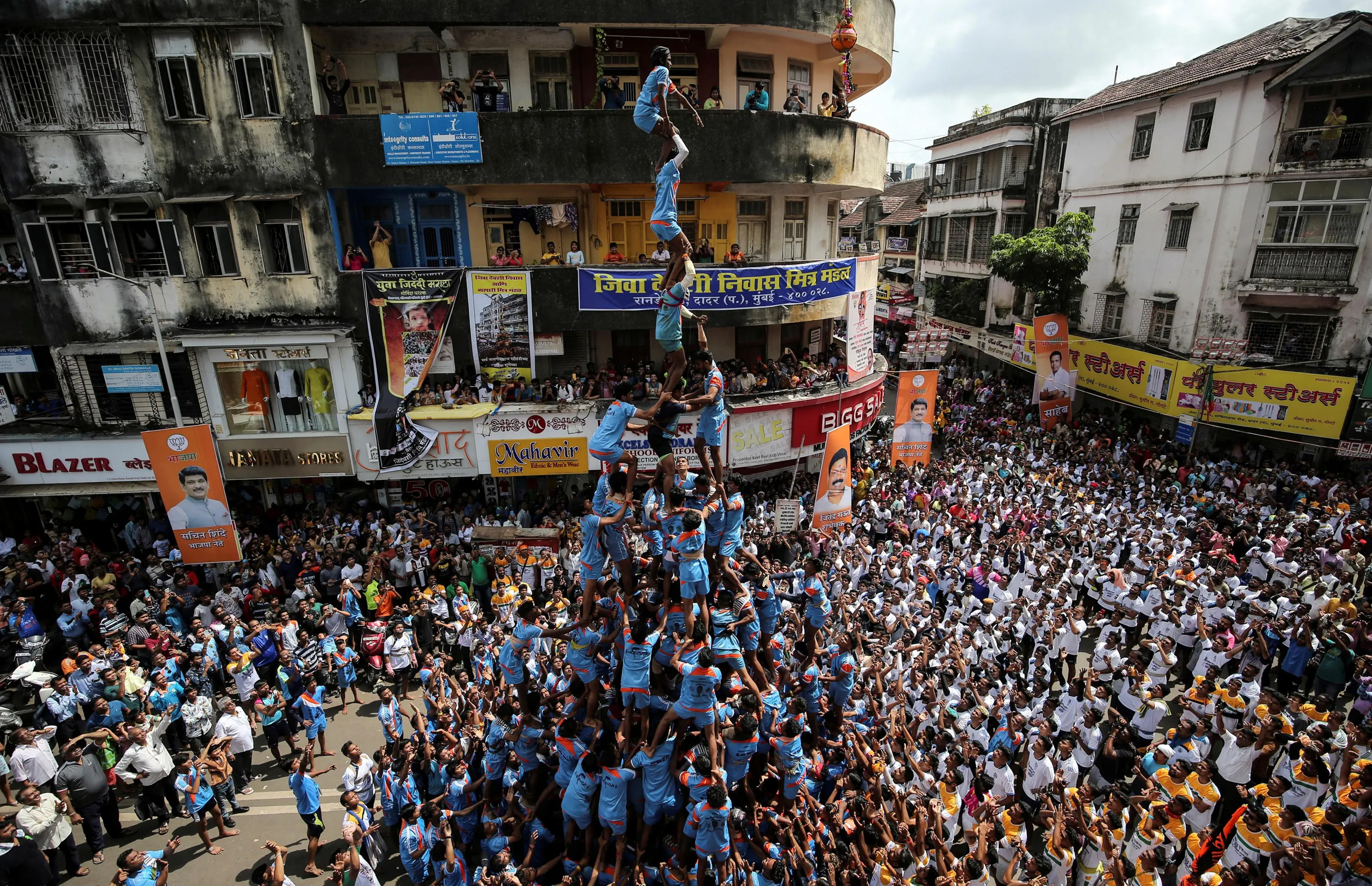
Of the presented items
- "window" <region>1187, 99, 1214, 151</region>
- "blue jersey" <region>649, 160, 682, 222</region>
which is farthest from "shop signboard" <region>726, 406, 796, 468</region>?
"window" <region>1187, 99, 1214, 151</region>

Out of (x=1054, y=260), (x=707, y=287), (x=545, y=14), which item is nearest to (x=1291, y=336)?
(x=1054, y=260)

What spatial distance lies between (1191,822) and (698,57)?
17.3 metres

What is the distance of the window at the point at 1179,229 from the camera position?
21.5 m

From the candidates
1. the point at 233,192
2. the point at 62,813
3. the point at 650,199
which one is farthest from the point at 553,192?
the point at 62,813

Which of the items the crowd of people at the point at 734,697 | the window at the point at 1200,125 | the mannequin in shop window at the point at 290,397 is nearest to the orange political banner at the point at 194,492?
the crowd of people at the point at 734,697

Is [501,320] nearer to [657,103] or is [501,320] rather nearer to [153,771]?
[153,771]

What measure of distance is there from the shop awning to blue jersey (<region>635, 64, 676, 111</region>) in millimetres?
16312

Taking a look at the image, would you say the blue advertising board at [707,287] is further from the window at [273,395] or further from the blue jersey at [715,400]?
the blue jersey at [715,400]

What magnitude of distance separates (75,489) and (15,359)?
11.3 feet

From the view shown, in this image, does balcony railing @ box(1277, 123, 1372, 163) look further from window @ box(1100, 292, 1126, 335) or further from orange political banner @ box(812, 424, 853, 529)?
orange political banner @ box(812, 424, 853, 529)

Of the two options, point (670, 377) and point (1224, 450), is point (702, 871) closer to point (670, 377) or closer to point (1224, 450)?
point (670, 377)

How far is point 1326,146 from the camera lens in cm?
1817

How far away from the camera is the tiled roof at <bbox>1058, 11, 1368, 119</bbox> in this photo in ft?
60.0

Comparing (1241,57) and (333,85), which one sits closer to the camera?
(333,85)
